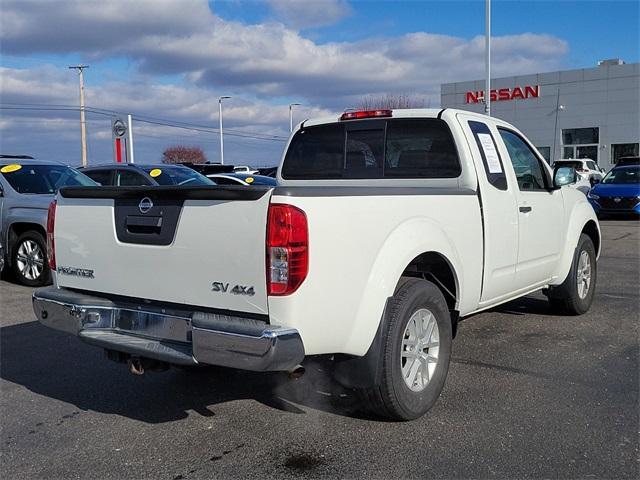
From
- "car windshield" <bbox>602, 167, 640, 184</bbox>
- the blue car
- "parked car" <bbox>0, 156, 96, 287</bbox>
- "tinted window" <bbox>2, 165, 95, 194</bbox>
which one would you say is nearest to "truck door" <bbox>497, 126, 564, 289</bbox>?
"parked car" <bbox>0, 156, 96, 287</bbox>

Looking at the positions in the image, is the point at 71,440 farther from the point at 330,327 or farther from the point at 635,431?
the point at 635,431

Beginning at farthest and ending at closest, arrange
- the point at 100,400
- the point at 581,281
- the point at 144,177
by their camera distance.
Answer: the point at 144,177, the point at 581,281, the point at 100,400

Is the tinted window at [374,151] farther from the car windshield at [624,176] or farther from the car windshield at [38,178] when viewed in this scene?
the car windshield at [624,176]

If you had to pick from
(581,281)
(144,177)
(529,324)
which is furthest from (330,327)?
(144,177)

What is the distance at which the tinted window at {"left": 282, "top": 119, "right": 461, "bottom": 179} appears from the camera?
16.5 ft

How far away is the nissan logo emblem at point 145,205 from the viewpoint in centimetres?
376

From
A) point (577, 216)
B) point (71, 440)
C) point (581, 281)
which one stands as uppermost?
point (577, 216)

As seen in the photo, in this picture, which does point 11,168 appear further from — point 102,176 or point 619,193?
point 619,193

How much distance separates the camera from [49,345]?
19.9 ft

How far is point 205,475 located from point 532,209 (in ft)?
11.6

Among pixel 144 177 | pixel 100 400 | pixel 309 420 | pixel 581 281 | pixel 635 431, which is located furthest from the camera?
pixel 144 177

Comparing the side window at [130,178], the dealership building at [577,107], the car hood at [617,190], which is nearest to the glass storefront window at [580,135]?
the dealership building at [577,107]

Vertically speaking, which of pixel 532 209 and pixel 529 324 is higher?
pixel 532 209

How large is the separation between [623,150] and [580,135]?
2.68 metres
